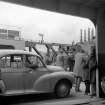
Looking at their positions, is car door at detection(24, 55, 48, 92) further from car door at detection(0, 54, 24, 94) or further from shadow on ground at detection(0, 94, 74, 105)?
shadow on ground at detection(0, 94, 74, 105)

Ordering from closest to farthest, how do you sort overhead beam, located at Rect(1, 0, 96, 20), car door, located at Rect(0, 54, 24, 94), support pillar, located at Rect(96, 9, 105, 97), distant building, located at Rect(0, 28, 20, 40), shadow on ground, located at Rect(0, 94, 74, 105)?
car door, located at Rect(0, 54, 24, 94) → overhead beam, located at Rect(1, 0, 96, 20) → shadow on ground, located at Rect(0, 94, 74, 105) → support pillar, located at Rect(96, 9, 105, 97) → distant building, located at Rect(0, 28, 20, 40)

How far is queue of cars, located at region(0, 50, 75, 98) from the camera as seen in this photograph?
265 inches

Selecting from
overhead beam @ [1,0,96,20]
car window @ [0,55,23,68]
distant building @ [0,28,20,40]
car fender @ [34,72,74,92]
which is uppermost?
distant building @ [0,28,20,40]

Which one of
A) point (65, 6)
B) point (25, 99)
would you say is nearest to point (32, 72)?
point (25, 99)

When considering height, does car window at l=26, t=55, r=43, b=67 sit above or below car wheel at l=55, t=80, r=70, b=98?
above

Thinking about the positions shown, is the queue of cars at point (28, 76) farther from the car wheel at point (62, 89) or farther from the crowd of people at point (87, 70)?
the crowd of people at point (87, 70)

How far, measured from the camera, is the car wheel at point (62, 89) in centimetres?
765

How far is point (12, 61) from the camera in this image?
7.02 metres

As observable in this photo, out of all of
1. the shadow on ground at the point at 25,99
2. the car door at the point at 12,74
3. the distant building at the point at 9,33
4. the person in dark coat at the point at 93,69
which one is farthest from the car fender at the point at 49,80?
the distant building at the point at 9,33

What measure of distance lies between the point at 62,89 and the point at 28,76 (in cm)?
146

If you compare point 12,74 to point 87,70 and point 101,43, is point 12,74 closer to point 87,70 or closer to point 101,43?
point 87,70

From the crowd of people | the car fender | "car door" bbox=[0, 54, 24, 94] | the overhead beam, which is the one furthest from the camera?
the crowd of people

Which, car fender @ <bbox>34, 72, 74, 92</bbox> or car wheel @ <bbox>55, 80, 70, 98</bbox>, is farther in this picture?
car wheel @ <bbox>55, 80, 70, 98</bbox>

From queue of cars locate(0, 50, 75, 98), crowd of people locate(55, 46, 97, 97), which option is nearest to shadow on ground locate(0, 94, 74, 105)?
queue of cars locate(0, 50, 75, 98)
